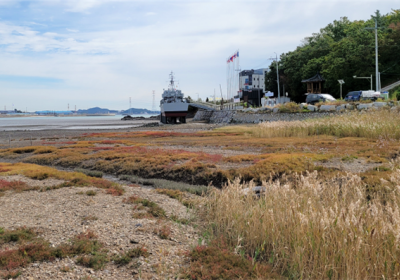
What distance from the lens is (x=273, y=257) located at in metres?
5.67

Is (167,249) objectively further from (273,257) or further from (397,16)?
(397,16)

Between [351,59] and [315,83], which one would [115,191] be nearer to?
[351,59]

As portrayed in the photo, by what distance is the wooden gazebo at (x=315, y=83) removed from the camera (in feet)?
193

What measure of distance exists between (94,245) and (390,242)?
489 cm

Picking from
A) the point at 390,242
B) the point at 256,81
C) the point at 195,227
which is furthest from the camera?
the point at 256,81

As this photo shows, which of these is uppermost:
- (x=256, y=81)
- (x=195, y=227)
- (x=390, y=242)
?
(x=256, y=81)

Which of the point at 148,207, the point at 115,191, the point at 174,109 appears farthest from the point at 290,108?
the point at 148,207

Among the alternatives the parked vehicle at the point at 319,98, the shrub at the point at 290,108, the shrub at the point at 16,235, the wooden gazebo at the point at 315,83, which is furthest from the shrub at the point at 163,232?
the wooden gazebo at the point at 315,83

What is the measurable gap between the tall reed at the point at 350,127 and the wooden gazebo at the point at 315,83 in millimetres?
31978

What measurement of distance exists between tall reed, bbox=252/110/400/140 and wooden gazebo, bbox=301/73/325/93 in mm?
31978

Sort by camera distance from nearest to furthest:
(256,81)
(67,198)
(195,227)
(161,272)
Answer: (161,272) < (195,227) < (67,198) < (256,81)

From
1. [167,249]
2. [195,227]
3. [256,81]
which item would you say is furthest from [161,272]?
[256,81]

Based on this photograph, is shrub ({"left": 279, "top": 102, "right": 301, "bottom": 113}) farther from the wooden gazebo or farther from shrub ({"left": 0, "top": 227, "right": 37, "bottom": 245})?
shrub ({"left": 0, "top": 227, "right": 37, "bottom": 245})

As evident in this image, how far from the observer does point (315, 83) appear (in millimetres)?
63031
